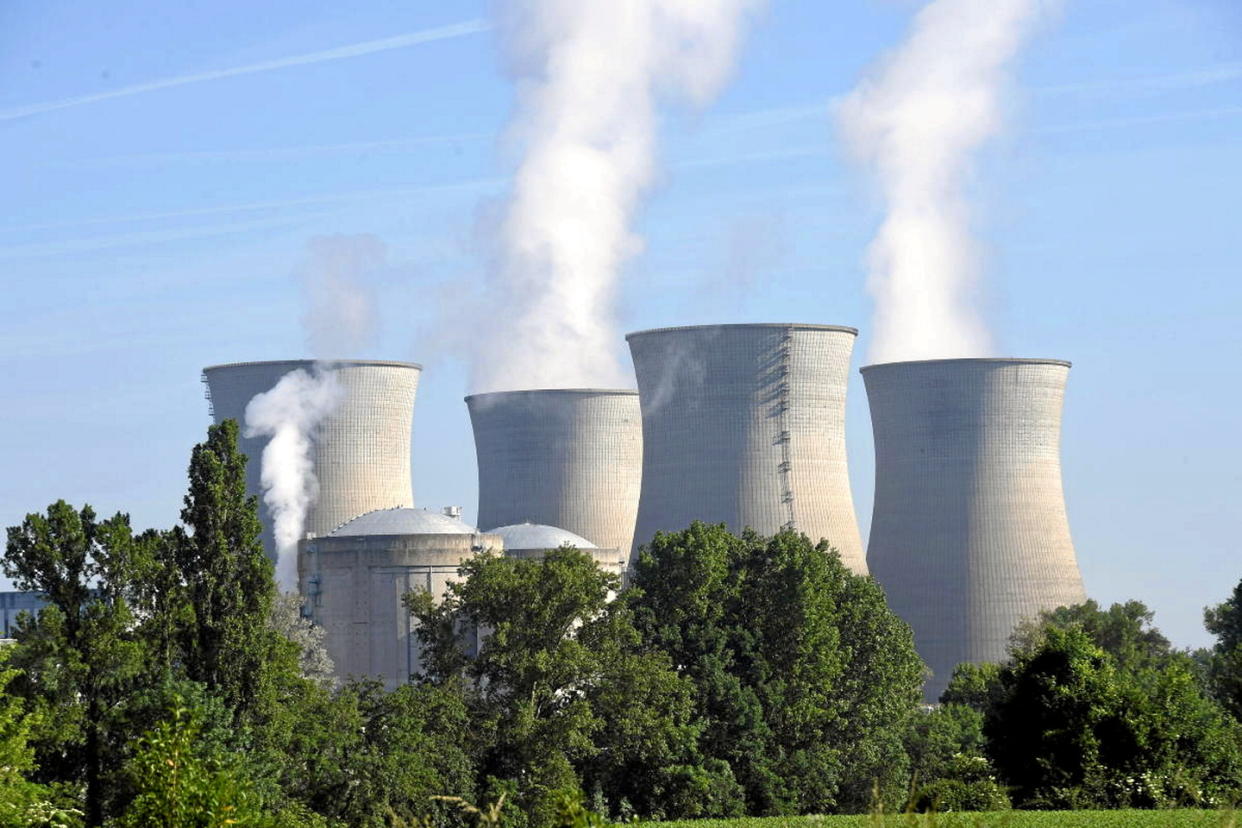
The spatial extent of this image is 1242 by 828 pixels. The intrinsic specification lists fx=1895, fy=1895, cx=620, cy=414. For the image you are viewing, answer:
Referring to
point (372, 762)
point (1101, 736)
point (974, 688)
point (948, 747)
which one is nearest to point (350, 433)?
point (974, 688)

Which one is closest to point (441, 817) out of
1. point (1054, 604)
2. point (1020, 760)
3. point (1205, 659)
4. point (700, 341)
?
point (1020, 760)

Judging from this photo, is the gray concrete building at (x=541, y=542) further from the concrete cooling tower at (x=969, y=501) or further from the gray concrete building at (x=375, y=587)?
the concrete cooling tower at (x=969, y=501)

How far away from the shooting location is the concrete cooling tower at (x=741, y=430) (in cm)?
3966

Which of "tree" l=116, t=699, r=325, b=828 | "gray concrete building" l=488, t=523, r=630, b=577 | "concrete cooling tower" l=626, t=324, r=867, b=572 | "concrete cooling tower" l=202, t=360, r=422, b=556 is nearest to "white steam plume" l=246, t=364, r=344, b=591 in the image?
"concrete cooling tower" l=202, t=360, r=422, b=556

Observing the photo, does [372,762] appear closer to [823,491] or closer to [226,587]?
[226,587]

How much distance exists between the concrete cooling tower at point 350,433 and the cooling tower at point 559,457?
2.23 m

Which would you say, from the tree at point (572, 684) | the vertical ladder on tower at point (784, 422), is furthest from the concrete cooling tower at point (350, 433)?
the tree at point (572, 684)

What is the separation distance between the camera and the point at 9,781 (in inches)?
624

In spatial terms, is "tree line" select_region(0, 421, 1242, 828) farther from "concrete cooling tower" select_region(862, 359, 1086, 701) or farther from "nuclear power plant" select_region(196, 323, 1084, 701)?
"concrete cooling tower" select_region(862, 359, 1086, 701)

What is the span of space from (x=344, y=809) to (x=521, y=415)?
81.1 ft

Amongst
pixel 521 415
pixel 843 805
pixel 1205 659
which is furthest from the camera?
pixel 1205 659

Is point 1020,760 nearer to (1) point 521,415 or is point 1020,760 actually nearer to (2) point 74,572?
(2) point 74,572

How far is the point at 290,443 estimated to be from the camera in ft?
149

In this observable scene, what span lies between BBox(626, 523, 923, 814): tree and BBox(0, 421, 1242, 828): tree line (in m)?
0.04
